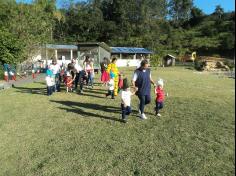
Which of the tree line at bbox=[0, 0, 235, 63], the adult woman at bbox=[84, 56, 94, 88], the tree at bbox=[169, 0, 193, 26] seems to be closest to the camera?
the adult woman at bbox=[84, 56, 94, 88]

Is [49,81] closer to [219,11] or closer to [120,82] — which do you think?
[120,82]

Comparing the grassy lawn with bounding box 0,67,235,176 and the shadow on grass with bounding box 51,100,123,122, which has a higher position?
the shadow on grass with bounding box 51,100,123,122

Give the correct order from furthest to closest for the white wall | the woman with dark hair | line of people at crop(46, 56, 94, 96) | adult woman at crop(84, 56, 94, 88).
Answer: the white wall
adult woman at crop(84, 56, 94, 88)
line of people at crop(46, 56, 94, 96)
the woman with dark hair

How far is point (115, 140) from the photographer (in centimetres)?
770

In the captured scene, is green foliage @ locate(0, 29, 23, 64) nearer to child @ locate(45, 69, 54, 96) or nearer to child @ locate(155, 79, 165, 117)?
child @ locate(45, 69, 54, 96)

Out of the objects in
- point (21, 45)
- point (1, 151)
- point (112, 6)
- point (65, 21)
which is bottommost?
point (1, 151)

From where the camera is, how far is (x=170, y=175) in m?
5.59

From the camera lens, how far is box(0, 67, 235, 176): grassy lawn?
238 inches

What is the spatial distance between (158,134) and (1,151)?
3773mm

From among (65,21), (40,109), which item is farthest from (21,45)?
(65,21)

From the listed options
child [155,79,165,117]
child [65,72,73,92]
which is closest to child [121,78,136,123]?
child [155,79,165,117]

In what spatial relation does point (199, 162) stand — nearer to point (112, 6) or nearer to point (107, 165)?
point (107, 165)

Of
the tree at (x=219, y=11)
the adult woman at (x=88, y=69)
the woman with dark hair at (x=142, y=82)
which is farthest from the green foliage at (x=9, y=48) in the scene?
the tree at (x=219, y=11)

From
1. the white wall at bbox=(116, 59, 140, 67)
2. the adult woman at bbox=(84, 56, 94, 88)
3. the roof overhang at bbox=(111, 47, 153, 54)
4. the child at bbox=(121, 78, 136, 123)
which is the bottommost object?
the child at bbox=(121, 78, 136, 123)
